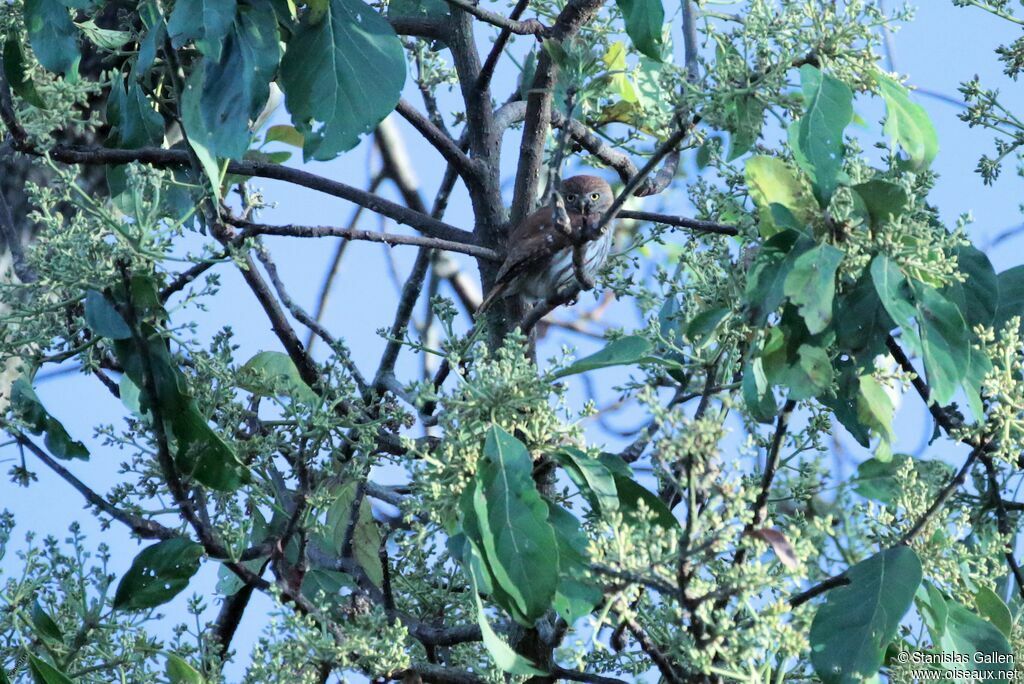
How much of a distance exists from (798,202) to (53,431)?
5.49 ft

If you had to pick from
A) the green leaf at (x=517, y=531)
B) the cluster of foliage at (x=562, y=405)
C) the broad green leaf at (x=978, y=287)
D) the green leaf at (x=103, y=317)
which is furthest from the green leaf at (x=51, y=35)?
the broad green leaf at (x=978, y=287)

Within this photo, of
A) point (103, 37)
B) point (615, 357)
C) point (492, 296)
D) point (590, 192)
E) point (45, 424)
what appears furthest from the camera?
point (590, 192)

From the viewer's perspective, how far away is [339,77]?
2.61m

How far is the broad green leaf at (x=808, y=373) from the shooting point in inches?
84.8

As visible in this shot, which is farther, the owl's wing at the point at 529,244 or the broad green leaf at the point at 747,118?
the owl's wing at the point at 529,244

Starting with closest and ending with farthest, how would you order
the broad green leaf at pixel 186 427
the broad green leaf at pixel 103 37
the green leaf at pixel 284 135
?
the broad green leaf at pixel 186 427 < the broad green leaf at pixel 103 37 < the green leaf at pixel 284 135

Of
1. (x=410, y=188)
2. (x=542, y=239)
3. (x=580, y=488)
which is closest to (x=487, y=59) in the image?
(x=542, y=239)

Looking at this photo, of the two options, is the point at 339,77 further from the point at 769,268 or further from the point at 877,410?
the point at 877,410

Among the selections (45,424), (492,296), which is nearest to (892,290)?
(492,296)

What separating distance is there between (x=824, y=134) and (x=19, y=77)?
193 centimetres

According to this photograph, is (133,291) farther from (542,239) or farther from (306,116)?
(542,239)

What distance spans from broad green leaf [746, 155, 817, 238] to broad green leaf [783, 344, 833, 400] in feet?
0.69

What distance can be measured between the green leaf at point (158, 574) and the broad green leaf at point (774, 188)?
1.21 meters

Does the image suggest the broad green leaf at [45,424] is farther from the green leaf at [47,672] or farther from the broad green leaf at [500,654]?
the broad green leaf at [500,654]
